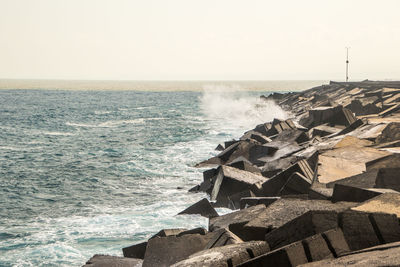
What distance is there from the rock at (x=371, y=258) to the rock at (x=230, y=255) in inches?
25.3

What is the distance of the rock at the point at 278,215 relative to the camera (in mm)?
5149

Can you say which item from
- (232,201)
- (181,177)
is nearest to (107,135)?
(181,177)

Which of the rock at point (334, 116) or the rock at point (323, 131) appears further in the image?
the rock at point (334, 116)

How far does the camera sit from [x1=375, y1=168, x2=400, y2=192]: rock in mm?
6590

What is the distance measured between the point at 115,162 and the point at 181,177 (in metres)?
5.13

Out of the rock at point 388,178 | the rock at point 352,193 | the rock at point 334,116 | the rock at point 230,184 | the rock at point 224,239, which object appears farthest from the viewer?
the rock at point 334,116

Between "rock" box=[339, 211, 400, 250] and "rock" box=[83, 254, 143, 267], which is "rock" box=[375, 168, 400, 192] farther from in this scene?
"rock" box=[83, 254, 143, 267]

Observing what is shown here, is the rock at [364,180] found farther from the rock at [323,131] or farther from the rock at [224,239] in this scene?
the rock at [323,131]

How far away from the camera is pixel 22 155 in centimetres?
2188

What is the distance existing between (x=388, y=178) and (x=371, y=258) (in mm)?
3451

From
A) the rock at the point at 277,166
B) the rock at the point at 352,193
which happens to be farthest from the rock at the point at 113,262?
the rock at the point at 277,166

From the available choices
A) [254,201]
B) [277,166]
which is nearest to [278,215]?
[254,201]

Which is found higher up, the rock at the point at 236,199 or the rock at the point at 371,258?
the rock at the point at 371,258

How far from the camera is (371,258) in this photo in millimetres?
3496
